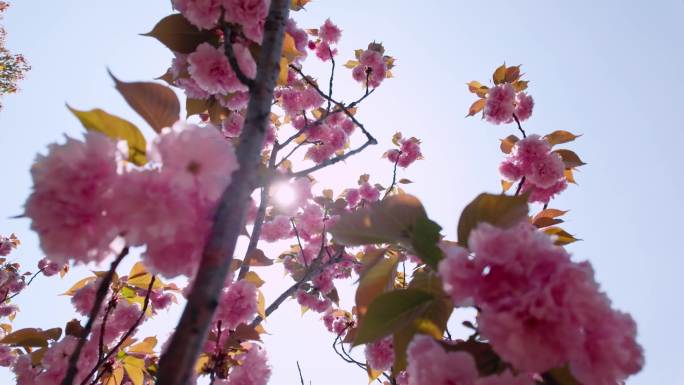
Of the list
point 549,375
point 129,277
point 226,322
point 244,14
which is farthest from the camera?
point 129,277

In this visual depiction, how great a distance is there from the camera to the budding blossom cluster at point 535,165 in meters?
3.38

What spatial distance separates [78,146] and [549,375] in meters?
1.40

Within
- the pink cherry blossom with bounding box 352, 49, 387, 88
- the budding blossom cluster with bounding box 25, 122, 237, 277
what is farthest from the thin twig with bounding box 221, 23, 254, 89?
the pink cherry blossom with bounding box 352, 49, 387, 88

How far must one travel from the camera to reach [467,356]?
1.13 meters

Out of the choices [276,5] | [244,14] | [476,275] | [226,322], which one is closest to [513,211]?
[476,275]

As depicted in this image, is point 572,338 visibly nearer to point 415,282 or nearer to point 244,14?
point 415,282

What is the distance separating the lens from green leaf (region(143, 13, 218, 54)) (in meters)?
2.03

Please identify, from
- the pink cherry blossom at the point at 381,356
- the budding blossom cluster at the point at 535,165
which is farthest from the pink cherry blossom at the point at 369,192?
the pink cherry blossom at the point at 381,356

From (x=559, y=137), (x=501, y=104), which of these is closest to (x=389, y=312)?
(x=559, y=137)

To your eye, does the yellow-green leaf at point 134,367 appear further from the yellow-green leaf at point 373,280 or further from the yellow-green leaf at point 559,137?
the yellow-green leaf at point 559,137

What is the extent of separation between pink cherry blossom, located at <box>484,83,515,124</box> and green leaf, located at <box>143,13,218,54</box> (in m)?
2.98

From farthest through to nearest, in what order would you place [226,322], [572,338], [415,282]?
[226,322] < [415,282] < [572,338]

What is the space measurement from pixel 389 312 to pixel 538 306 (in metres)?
0.49

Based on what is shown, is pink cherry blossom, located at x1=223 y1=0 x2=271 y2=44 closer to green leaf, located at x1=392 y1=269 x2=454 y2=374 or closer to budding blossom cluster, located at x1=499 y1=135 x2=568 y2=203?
green leaf, located at x1=392 y1=269 x2=454 y2=374
